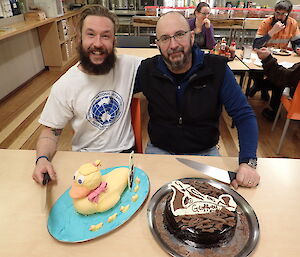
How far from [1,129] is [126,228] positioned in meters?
2.66

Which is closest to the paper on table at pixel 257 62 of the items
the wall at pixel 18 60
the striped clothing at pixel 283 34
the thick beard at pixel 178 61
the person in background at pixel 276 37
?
the person in background at pixel 276 37

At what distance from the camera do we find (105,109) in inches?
53.8

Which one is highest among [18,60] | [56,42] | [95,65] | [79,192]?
[95,65]

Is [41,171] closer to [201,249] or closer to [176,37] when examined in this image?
[201,249]

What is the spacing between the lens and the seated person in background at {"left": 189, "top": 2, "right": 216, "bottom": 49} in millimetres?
3182

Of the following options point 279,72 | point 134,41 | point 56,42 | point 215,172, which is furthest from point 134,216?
point 56,42

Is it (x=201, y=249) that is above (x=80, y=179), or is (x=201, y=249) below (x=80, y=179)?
below

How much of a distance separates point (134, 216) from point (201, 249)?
0.81ft

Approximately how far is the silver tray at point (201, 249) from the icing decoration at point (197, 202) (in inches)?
2.8

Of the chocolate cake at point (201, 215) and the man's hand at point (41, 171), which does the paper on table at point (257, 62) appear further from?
the man's hand at point (41, 171)

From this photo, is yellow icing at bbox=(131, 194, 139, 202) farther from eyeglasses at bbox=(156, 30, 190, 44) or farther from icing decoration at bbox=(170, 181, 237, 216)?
eyeglasses at bbox=(156, 30, 190, 44)

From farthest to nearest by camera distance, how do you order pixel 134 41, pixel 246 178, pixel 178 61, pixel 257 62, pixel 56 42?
pixel 56 42 < pixel 134 41 < pixel 257 62 < pixel 178 61 < pixel 246 178

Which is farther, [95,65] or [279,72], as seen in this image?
[279,72]

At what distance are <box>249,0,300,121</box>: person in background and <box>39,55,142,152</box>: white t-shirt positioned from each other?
7.67 feet
